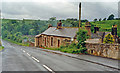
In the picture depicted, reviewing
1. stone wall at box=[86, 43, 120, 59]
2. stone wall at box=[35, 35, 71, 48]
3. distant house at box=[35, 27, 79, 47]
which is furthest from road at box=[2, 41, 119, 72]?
stone wall at box=[35, 35, 71, 48]

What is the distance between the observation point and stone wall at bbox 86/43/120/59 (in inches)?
568

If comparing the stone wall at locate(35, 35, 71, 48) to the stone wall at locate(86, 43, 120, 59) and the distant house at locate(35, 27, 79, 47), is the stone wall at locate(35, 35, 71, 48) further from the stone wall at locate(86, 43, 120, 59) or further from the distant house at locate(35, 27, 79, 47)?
the stone wall at locate(86, 43, 120, 59)

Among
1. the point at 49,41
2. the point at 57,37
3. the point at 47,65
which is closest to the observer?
the point at 47,65

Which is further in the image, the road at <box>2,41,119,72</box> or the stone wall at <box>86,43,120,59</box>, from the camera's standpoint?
the stone wall at <box>86,43,120,59</box>

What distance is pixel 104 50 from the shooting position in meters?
16.0

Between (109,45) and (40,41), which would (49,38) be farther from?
(109,45)

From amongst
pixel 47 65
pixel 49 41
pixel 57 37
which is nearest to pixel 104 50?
pixel 47 65

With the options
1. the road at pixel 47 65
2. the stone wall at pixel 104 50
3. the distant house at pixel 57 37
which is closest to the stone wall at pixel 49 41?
the distant house at pixel 57 37

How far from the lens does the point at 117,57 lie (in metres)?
14.3

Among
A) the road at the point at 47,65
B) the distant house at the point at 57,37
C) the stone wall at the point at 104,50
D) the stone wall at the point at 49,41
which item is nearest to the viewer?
the road at the point at 47,65

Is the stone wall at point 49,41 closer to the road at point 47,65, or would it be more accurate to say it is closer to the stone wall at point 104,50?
the stone wall at point 104,50

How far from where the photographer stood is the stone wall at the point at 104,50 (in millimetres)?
14423

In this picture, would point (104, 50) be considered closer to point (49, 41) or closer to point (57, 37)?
point (57, 37)

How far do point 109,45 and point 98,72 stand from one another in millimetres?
7303
